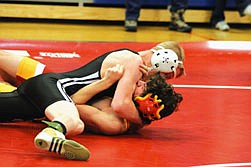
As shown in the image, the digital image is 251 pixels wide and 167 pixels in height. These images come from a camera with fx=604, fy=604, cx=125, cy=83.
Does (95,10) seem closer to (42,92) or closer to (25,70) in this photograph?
(25,70)

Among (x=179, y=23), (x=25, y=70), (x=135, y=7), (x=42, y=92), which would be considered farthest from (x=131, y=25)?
(x=42, y=92)

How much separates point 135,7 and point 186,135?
3080 mm

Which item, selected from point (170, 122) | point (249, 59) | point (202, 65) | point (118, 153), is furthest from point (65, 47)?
point (118, 153)

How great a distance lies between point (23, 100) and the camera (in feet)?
8.50

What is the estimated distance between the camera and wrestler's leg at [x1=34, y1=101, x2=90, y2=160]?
7.23ft

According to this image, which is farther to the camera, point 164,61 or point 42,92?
point 164,61

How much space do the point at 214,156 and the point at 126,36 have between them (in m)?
3.20

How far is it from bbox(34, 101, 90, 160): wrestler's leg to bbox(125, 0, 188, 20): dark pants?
325 centimetres

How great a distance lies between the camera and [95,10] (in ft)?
20.5

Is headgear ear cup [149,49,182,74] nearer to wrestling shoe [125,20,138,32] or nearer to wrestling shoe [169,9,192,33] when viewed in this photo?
wrestling shoe [125,20,138,32]

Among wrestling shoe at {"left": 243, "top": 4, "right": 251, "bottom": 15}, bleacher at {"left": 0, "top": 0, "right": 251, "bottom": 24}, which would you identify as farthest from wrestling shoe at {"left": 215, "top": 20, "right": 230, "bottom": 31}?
wrestling shoe at {"left": 243, "top": 4, "right": 251, "bottom": 15}

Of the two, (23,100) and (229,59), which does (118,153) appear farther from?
(229,59)

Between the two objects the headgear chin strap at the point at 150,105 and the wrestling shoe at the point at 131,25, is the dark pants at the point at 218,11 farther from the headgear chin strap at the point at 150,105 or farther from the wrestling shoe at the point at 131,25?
the headgear chin strap at the point at 150,105

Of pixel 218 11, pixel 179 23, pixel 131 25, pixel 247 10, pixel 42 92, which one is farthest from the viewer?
pixel 218 11
